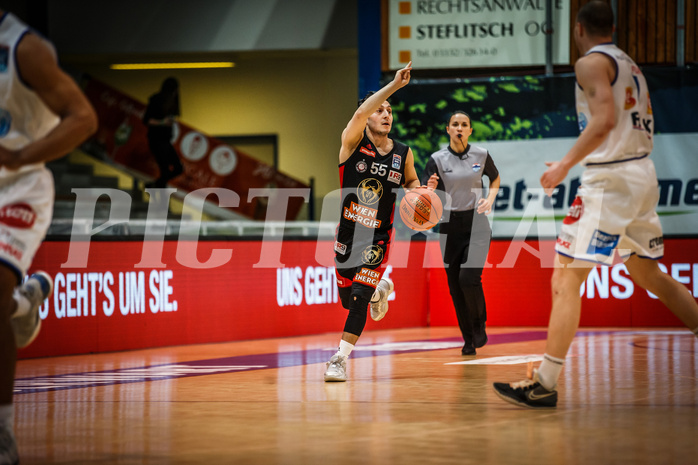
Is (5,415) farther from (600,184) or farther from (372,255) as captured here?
(372,255)

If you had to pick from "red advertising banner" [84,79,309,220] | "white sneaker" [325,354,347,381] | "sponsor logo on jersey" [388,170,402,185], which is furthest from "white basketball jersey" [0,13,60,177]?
"red advertising banner" [84,79,309,220]

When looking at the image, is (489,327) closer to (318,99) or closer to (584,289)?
(584,289)

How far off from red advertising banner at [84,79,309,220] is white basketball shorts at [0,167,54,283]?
1298cm

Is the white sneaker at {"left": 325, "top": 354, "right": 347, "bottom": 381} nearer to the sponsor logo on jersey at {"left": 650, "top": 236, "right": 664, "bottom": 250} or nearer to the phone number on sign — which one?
the sponsor logo on jersey at {"left": 650, "top": 236, "right": 664, "bottom": 250}

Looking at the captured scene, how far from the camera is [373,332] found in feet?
39.6

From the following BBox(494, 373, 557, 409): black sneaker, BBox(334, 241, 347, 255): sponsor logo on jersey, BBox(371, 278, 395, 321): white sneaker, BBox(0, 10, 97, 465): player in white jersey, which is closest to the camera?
BBox(0, 10, 97, 465): player in white jersey

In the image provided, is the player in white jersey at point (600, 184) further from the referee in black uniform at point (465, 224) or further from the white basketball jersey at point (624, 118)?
the referee in black uniform at point (465, 224)

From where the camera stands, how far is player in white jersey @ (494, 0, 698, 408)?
4.70 m

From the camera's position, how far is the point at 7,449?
11.7 ft

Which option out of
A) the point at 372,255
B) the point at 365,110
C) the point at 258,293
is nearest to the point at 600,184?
the point at 365,110

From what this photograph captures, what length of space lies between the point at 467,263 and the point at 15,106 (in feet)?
17.6

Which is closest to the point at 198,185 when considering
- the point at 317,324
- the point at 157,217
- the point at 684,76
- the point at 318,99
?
the point at 157,217

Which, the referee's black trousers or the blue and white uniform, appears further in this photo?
the referee's black trousers

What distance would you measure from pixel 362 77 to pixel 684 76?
4.75 m
